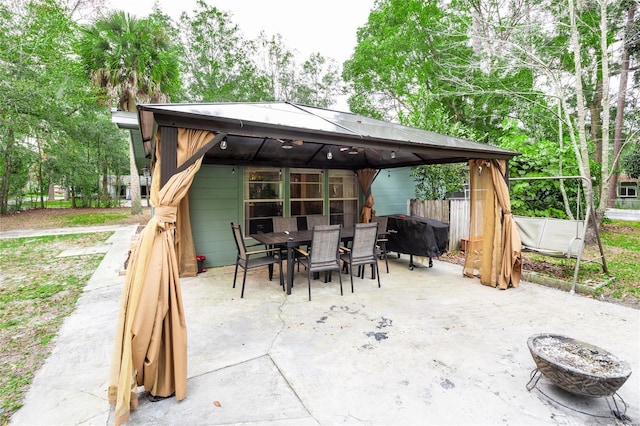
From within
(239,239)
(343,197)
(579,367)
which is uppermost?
(343,197)

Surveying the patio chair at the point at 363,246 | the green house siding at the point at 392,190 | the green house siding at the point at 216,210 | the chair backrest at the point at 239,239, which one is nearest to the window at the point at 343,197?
the green house siding at the point at 392,190

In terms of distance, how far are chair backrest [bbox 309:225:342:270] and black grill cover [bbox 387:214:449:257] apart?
5.93 feet

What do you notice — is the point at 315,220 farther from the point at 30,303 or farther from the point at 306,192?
the point at 30,303

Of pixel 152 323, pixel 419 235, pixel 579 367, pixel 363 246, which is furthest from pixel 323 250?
pixel 579 367

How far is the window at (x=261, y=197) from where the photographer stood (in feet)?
19.3

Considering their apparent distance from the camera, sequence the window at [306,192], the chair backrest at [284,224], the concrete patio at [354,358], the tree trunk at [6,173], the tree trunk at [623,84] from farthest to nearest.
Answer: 1. the tree trunk at [6,173]
2. the tree trunk at [623,84]
3. the window at [306,192]
4. the chair backrest at [284,224]
5. the concrete patio at [354,358]

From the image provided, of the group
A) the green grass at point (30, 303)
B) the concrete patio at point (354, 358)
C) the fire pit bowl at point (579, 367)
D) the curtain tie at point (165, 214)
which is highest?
the curtain tie at point (165, 214)

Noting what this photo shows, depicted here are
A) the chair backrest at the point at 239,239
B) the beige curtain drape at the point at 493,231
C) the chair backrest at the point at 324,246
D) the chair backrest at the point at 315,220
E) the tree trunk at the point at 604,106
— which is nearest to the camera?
the chair backrest at the point at 324,246

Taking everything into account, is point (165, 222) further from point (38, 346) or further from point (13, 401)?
point (38, 346)

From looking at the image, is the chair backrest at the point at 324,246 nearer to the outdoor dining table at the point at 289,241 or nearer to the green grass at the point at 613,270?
the outdoor dining table at the point at 289,241

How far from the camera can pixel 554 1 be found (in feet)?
21.8

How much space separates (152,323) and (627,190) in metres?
34.7

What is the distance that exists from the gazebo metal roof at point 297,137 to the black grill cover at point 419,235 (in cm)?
123

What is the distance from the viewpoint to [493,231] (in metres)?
4.43
